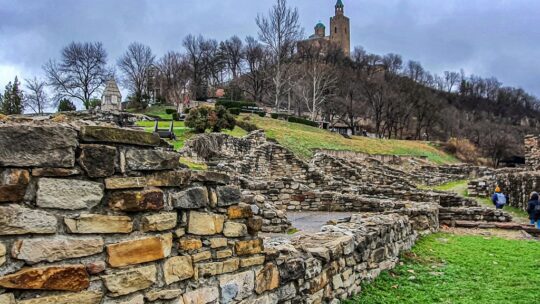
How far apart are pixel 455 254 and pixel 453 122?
81889 millimetres

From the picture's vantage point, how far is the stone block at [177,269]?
3.61m

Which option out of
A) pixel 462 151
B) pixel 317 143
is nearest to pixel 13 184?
pixel 317 143

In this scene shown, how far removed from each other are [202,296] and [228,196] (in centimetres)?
94

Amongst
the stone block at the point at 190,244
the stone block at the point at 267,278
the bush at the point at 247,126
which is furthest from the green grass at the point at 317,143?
the stone block at the point at 190,244

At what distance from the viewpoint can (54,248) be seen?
9.66 ft

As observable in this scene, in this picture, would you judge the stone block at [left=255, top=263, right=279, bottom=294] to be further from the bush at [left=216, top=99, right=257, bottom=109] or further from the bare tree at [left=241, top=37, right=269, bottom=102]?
the bare tree at [left=241, top=37, right=269, bottom=102]

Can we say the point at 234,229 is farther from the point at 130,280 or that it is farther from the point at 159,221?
the point at 130,280

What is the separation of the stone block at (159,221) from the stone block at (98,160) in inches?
18.7

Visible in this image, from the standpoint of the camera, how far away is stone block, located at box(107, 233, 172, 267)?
325cm

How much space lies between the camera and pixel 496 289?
6520 millimetres

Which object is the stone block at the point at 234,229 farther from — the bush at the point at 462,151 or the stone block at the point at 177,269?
the bush at the point at 462,151

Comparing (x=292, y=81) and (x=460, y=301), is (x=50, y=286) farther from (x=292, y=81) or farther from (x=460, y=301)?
(x=292, y=81)

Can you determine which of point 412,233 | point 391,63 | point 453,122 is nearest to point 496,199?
point 412,233

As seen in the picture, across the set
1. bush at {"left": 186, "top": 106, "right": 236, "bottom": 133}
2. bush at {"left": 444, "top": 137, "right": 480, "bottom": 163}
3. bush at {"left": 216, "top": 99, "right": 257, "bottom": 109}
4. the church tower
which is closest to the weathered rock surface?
bush at {"left": 186, "top": 106, "right": 236, "bottom": 133}
